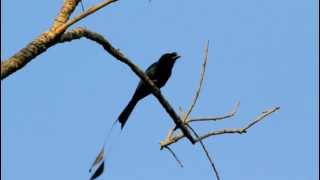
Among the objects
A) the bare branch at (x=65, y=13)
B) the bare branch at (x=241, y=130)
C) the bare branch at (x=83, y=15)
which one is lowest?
the bare branch at (x=241, y=130)

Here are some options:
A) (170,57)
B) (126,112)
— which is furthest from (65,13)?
(170,57)

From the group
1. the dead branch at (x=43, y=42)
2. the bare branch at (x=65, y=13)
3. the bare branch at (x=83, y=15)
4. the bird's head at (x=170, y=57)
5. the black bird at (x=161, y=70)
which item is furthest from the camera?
the bird's head at (x=170, y=57)

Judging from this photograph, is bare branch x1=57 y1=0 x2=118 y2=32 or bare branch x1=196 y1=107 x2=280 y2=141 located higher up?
bare branch x1=57 y1=0 x2=118 y2=32

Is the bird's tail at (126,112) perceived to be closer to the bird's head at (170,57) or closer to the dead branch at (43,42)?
the dead branch at (43,42)

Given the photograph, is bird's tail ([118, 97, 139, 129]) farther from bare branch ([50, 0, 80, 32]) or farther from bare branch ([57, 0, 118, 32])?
bare branch ([57, 0, 118, 32])

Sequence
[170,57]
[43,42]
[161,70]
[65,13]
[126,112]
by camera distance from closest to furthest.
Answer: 1. [43,42]
2. [65,13]
3. [126,112]
4. [161,70]
5. [170,57]

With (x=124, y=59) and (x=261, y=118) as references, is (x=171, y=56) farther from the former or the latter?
(x=124, y=59)

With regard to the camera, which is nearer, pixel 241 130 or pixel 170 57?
pixel 241 130

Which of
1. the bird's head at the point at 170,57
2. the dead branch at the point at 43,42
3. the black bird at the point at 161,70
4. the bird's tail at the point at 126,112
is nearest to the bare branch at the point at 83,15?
the dead branch at the point at 43,42

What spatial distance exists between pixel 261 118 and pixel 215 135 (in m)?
0.30

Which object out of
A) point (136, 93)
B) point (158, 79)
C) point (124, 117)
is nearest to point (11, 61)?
point (124, 117)

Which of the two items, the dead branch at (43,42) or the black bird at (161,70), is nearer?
the dead branch at (43,42)

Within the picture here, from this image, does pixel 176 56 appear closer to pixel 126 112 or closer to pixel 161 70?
pixel 161 70

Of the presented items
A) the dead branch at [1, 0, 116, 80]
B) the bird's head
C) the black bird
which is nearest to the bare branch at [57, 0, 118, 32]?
the dead branch at [1, 0, 116, 80]
